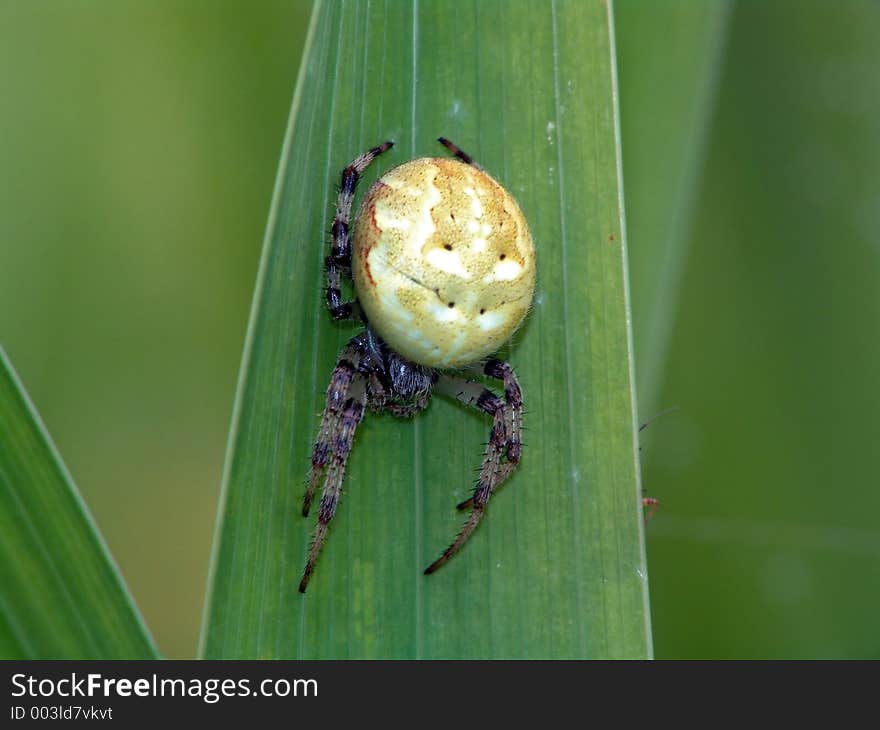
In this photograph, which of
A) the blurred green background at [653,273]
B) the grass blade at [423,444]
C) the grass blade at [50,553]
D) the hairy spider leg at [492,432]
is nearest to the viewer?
the grass blade at [50,553]

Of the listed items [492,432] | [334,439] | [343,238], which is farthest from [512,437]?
[343,238]

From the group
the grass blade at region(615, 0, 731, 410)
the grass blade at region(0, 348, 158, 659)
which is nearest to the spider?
the grass blade at region(0, 348, 158, 659)

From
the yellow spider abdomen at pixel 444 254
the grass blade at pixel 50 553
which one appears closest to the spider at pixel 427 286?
the yellow spider abdomen at pixel 444 254

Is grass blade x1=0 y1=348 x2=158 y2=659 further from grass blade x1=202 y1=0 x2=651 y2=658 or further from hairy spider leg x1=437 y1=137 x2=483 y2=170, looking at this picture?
hairy spider leg x1=437 y1=137 x2=483 y2=170

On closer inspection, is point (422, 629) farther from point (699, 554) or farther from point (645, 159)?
point (645, 159)

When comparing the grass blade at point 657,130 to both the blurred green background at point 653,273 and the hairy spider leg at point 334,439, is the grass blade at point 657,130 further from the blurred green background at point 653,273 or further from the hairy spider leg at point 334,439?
the hairy spider leg at point 334,439

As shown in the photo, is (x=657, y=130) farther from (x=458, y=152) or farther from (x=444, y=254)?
(x=444, y=254)
